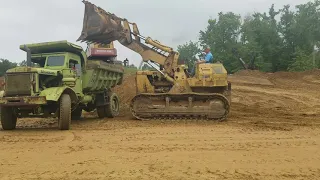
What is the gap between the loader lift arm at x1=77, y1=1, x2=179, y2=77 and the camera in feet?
43.2

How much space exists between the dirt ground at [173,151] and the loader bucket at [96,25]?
3159 millimetres

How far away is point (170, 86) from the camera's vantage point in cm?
1410

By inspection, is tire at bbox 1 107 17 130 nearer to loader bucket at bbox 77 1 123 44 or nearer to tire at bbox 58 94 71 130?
tire at bbox 58 94 71 130

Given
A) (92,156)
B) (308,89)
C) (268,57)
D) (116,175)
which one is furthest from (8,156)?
(268,57)

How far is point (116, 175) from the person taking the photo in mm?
5676

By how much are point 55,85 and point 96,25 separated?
255 centimetres

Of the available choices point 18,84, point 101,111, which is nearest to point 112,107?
point 101,111

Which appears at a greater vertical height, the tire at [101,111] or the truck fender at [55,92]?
the truck fender at [55,92]

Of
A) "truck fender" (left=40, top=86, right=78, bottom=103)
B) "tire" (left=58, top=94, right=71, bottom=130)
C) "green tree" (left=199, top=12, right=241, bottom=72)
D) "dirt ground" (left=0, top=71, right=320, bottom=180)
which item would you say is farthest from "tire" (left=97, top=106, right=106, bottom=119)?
"green tree" (left=199, top=12, right=241, bottom=72)

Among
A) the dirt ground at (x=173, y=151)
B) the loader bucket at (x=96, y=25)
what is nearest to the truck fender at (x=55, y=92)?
the dirt ground at (x=173, y=151)

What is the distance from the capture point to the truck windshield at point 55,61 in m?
12.2

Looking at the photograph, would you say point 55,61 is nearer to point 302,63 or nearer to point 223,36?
point 302,63

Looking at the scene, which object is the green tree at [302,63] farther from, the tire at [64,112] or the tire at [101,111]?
the tire at [64,112]

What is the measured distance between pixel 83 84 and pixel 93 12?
2.38m
